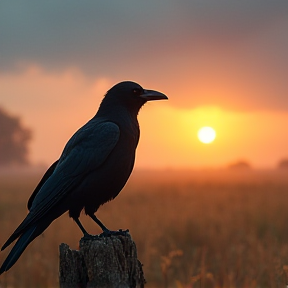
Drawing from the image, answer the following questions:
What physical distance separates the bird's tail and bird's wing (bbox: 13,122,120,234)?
0.10 meters

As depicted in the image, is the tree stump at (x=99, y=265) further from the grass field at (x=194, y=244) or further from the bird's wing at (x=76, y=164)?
the grass field at (x=194, y=244)

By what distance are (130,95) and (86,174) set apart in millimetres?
887

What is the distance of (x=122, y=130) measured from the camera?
408cm

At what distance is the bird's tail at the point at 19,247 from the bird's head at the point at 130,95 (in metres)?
1.30

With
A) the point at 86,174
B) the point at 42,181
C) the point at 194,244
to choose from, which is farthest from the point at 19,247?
the point at 194,244

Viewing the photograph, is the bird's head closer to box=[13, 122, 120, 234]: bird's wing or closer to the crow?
the crow

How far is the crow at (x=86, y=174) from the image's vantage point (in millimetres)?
3742

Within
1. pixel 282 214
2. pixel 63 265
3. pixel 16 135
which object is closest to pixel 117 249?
pixel 63 265

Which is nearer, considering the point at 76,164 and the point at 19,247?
the point at 19,247

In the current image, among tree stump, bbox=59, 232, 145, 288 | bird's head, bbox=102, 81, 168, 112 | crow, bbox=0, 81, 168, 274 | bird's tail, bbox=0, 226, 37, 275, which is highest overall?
bird's head, bbox=102, 81, 168, 112

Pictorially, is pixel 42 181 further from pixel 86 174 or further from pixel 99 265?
pixel 99 265

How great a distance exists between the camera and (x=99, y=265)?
3283 millimetres

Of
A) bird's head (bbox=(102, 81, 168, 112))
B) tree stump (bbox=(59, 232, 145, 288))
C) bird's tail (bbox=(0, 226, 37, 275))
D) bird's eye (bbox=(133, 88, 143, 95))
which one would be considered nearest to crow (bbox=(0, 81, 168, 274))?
bird's tail (bbox=(0, 226, 37, 275))

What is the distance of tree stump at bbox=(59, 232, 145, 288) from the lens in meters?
3.26
